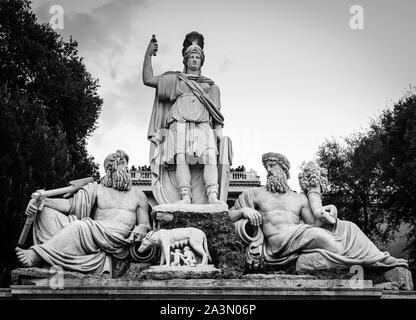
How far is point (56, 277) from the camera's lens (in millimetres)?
10914

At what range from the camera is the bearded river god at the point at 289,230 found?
1152cm

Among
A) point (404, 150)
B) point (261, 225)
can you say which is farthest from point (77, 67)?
point (261, 225)

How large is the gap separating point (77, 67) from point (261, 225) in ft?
57.1

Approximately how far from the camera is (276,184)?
12516 millimetres

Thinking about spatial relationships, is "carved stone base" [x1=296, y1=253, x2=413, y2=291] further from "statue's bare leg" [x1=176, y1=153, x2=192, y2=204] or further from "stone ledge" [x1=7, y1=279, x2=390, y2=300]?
"statue's bare leg" [x1=176, y1=153, x2=192, y2=204]

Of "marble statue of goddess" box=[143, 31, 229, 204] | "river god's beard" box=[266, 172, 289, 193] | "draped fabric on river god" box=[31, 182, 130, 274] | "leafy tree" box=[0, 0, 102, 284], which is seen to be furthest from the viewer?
"leafy tree" box=[0, 0, 102, 284]

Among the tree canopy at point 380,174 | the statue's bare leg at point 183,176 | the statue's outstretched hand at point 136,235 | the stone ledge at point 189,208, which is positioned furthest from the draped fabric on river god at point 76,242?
the tree canopy at point 380,174

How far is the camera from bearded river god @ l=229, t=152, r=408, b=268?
37.8ft

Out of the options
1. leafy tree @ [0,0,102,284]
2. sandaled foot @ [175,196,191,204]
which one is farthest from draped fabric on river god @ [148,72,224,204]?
leafy tree @ [0,0,102,284]

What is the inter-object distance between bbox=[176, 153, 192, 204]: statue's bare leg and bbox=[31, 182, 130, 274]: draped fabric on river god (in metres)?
1.35

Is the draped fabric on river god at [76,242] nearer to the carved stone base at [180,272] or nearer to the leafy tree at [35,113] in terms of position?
the carved stone base at [180,272]

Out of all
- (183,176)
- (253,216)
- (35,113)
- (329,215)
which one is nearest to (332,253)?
(329,215)

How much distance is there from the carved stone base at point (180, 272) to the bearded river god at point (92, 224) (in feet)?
3.20
